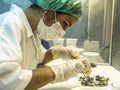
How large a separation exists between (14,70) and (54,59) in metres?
0.76

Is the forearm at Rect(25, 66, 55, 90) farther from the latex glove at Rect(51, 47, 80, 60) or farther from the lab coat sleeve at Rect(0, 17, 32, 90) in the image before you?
the latex glove at Rect(51, 47, 80, 60)

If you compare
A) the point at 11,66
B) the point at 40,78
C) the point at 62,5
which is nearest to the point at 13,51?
the point at 11,66

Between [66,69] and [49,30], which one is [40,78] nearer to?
[66,69]

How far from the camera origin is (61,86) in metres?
1.35

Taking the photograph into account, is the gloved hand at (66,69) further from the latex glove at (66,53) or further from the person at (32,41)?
the latex glove at (66,53)

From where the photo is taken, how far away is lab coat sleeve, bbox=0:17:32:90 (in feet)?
3.07

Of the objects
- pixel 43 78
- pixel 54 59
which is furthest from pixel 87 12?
pixel 43 78

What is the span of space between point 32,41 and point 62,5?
0.97 ft

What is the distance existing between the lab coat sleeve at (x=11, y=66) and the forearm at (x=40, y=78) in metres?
0.03

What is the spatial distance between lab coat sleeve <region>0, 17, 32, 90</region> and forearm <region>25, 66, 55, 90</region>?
3 cm

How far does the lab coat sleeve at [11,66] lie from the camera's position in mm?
937

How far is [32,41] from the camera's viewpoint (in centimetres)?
135

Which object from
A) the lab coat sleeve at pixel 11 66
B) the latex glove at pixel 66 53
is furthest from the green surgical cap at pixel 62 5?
the latex glove at pixel 66 53

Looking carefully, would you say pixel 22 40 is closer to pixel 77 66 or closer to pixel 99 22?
pixel 77 66
